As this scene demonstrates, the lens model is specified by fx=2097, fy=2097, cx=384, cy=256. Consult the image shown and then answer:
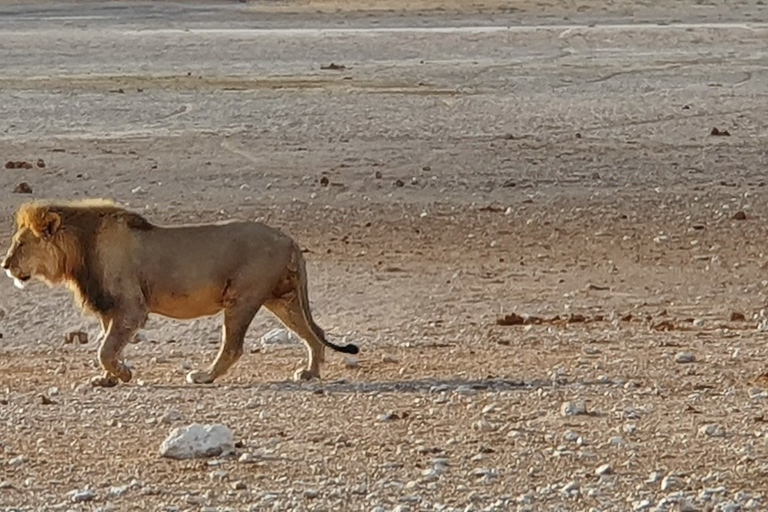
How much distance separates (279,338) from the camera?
1174 centimetres

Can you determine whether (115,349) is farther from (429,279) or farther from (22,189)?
(22,189)

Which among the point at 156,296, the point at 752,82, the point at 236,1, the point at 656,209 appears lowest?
the point at 236,1

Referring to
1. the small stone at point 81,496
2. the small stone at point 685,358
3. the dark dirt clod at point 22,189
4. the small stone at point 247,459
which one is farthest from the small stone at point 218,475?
the dark dirt clod at point 22,189

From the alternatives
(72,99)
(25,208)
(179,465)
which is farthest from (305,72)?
(179,465)

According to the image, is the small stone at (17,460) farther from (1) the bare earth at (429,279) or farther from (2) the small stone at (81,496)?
(2) the small stone at (81,496)

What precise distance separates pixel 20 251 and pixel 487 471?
3642mm

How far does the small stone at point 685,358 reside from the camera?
10.2 metres

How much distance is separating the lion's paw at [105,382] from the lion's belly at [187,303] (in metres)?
0.48

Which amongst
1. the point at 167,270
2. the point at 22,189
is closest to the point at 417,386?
the point at 167,270

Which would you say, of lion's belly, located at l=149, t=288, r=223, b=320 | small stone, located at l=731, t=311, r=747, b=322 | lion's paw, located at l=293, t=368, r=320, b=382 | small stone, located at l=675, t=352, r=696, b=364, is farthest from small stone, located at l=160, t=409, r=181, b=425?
small stone, located at l=731, t=311, r=747, b=322

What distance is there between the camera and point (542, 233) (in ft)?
52.9

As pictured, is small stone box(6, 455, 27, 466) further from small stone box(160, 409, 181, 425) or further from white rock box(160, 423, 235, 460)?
small stone box(160, 409, 181, 425)

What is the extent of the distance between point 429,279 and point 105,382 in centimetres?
443

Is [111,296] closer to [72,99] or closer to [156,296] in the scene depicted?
[156,296]
